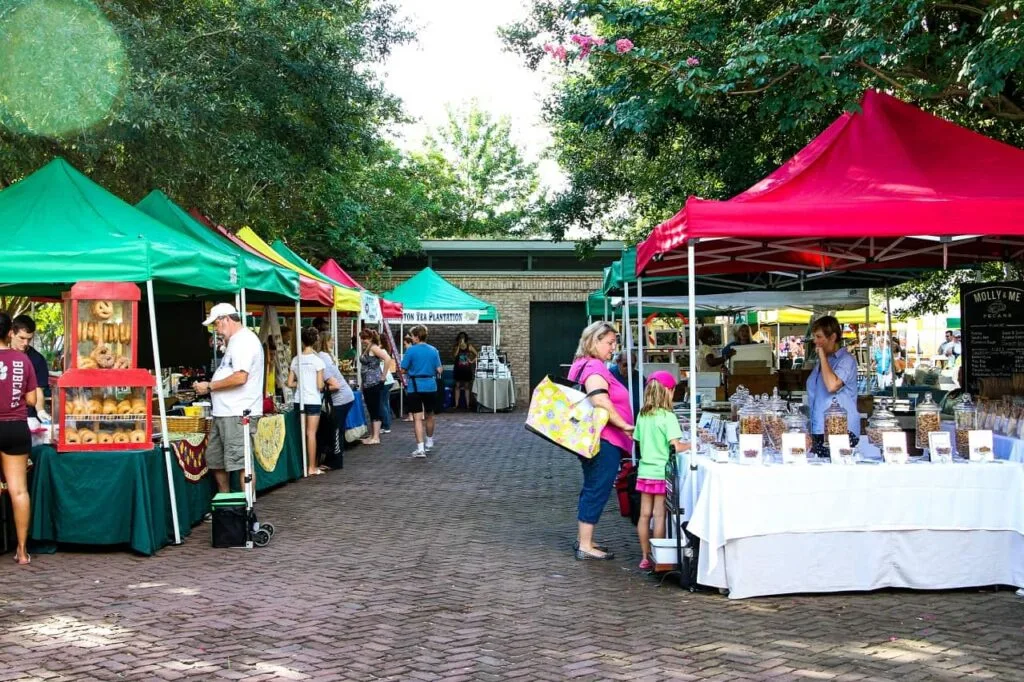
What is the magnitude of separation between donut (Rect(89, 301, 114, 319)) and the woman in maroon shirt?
0.64 meters

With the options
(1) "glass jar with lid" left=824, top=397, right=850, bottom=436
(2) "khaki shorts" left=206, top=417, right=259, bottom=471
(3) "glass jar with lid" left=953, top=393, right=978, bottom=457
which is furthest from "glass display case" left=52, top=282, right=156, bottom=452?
(3) "glass jar with lid" left=953, top=393, right=978, bottom=457

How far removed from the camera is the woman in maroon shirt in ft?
24.6

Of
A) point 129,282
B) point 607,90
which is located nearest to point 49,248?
point 129,282

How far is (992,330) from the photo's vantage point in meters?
10.4

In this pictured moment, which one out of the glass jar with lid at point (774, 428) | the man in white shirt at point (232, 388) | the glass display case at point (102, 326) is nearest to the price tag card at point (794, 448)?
the glass jar with lid at point (774, 428)

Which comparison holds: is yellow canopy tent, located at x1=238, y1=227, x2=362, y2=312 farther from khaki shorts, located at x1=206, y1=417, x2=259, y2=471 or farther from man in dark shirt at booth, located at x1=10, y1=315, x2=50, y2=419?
khaki shorts, located at x1=206, y1=417, x2=259, y2=471

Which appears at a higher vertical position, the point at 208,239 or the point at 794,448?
the point at 208,239

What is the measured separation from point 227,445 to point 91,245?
2.03m

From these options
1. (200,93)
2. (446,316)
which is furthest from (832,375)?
(446,316)

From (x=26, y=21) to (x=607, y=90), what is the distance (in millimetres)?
6016

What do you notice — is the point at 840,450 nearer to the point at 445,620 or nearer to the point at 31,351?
the point at 445,620

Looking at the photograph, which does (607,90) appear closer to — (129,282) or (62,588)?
(129,282)

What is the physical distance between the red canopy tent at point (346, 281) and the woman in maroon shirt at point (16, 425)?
10950mm

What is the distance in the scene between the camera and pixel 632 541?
28.3 ft
